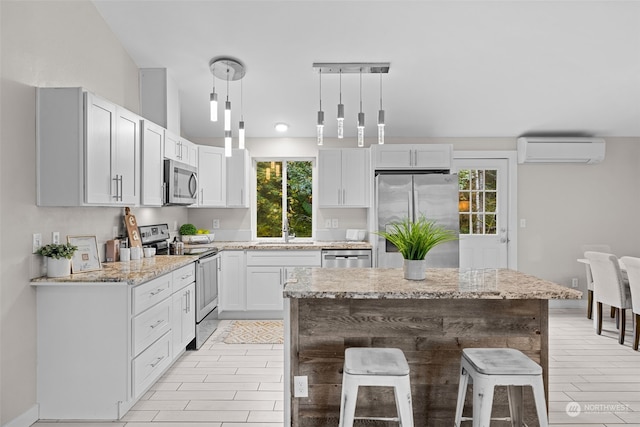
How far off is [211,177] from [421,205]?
245 centimetres

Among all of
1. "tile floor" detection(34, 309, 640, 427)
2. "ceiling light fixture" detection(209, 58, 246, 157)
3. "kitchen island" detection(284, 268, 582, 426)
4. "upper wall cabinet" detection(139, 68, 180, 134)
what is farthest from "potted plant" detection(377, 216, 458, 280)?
"upper wall cabinet" detection(139, 68, 180, 134)

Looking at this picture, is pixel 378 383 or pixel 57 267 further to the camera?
pixel 57 267

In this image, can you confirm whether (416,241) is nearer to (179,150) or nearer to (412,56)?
(412,56)

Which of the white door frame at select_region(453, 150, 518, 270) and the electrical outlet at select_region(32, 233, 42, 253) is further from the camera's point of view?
the white door frame at select_region(453, 150, 518, 270)

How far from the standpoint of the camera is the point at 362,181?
16.8 feet

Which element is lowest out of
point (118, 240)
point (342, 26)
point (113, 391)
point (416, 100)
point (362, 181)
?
point (113, 391)

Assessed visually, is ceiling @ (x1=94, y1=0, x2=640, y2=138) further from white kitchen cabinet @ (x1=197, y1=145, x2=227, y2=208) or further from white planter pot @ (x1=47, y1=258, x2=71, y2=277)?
white planter pot @ (x1=47, y1=258, x2=71, y2=277)

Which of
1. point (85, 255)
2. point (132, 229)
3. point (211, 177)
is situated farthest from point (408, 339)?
point (211, 177)

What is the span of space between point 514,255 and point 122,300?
15.2ft

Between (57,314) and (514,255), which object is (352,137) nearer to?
(514,255)

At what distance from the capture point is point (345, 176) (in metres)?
5.13

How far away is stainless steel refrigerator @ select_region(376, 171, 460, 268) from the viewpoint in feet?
14.9

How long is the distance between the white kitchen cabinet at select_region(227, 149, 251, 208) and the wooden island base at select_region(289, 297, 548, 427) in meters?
3.06

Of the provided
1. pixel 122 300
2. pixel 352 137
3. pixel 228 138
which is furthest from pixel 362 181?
pixel 122 300
